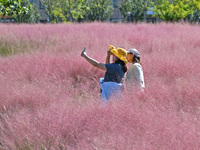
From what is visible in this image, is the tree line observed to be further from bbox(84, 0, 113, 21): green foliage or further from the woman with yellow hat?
the woman with yellow hat

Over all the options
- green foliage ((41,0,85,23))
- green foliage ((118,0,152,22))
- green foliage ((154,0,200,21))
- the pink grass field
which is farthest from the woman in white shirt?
green foliage ((118,0,152,22))

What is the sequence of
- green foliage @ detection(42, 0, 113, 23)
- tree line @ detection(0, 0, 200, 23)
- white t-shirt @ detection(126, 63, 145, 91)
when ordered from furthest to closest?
green foliage @ detection(42, 0, 113, 23), tree line @ detection(0, 0, 200, 23), white t-shirt @ detection(126, 63, 145, 91)

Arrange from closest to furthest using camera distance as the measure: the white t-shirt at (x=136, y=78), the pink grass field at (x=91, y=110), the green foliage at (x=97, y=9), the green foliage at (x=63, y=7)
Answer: the pink grass field at (x=91, y=110) < the white t-shirt at (x=136, y=78) < the green foliage at (x=63, y=7) < the green foliage at (x=97, y=9)

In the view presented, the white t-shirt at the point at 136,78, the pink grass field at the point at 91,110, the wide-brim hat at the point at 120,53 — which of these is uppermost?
the wide-brim hat at the point at 120,53

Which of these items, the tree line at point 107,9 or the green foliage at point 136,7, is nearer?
the tree line at point 107,9

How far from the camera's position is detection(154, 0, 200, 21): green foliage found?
23.2 meters

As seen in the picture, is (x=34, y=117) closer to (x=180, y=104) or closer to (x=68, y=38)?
(x=180, y=104)

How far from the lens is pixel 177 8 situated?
23250mm

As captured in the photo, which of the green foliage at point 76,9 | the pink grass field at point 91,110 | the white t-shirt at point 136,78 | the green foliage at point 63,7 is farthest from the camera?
the green foliage at point 76,9

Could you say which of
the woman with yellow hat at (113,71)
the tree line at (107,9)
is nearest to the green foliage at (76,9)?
the tree line at (107,9)

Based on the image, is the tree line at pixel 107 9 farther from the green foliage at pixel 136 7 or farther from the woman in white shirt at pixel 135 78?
the woman in white shirt at pixel 135 78

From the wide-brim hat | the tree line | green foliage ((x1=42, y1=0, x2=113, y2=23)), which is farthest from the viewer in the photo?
green foliage ((x1=42, y1=0, x2=113, y2=23))

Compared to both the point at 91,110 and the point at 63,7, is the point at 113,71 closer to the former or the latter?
the point at 91,110

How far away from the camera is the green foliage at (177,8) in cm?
2318
